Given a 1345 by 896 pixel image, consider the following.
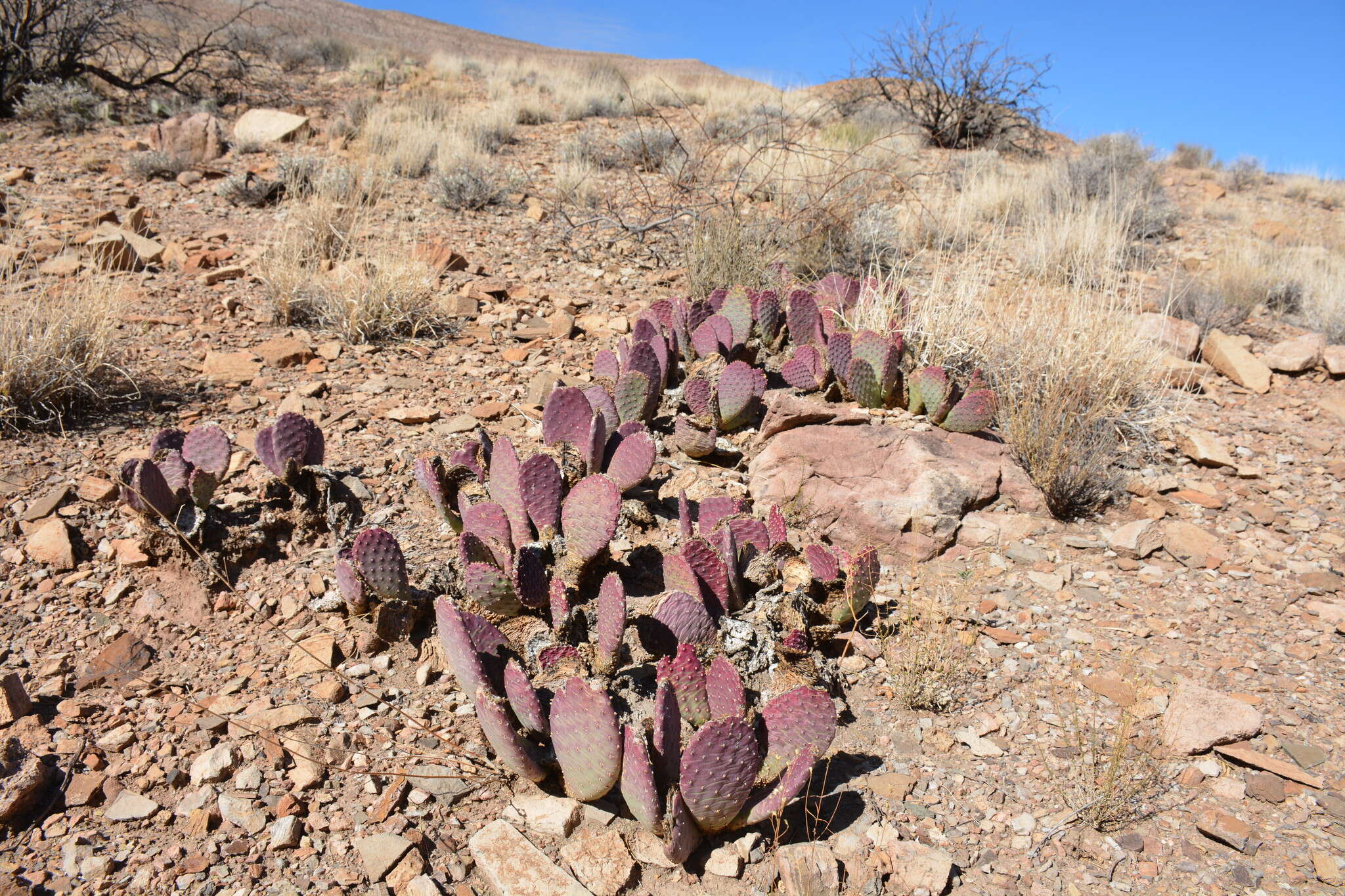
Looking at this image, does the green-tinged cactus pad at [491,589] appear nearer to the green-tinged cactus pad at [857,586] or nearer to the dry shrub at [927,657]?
the green-tinged cactus pad at [857,586]

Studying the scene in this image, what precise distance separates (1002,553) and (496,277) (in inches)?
148

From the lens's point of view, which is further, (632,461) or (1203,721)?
(632,461)

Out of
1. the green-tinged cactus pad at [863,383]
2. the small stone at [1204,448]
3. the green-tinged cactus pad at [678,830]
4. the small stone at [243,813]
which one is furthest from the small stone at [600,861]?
the small stone at [1204,448]

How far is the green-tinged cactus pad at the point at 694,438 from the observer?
3496 millimetres

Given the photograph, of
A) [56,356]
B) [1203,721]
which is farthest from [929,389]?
[56,356]

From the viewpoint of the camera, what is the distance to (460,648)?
6.98 ft

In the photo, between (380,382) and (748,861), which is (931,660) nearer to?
(748,861)

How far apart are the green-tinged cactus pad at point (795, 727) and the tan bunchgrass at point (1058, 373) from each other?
5.86 feet

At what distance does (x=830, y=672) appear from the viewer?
2553 mm

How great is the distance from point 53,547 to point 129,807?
3.95 feet

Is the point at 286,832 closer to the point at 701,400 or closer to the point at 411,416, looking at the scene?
the point at 411,416

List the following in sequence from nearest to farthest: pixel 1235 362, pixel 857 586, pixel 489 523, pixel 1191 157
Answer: pixel 857 586 < pixel 489 523 < pixel 1235 362 < pixel 1191 157

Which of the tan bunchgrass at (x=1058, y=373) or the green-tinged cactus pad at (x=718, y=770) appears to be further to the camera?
the tan bunchgrass at (x=1058, y=373)

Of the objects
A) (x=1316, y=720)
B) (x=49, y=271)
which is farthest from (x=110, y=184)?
(x=1316, y=720)
